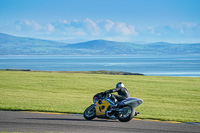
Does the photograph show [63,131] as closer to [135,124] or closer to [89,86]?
[135,124]

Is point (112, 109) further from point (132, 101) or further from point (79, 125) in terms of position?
point (79, 125)

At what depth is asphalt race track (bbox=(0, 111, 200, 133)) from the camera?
11594 millimetres

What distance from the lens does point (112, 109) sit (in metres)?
13.5

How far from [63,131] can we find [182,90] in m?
20.4

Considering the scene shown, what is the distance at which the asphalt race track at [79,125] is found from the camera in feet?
38.0

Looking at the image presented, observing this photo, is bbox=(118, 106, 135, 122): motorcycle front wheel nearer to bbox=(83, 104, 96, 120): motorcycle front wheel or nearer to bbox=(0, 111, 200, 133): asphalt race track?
bbox=(0, 111, 200, 133): asphalt race track

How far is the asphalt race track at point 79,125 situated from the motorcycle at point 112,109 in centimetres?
23

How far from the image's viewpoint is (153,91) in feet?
95.5

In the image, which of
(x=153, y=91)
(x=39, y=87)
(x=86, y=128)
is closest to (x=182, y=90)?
(x=153, y=91)

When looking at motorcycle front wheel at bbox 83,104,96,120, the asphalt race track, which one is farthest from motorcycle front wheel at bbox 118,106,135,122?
motorcycle front wheel at bbox 83,104,96,120

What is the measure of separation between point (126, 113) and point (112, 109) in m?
0.64

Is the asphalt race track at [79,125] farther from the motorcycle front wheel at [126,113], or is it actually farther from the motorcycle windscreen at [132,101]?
the motorcycle windscreen at [132,101]

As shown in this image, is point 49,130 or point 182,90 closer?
point 49,130

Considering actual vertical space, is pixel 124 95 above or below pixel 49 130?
above
